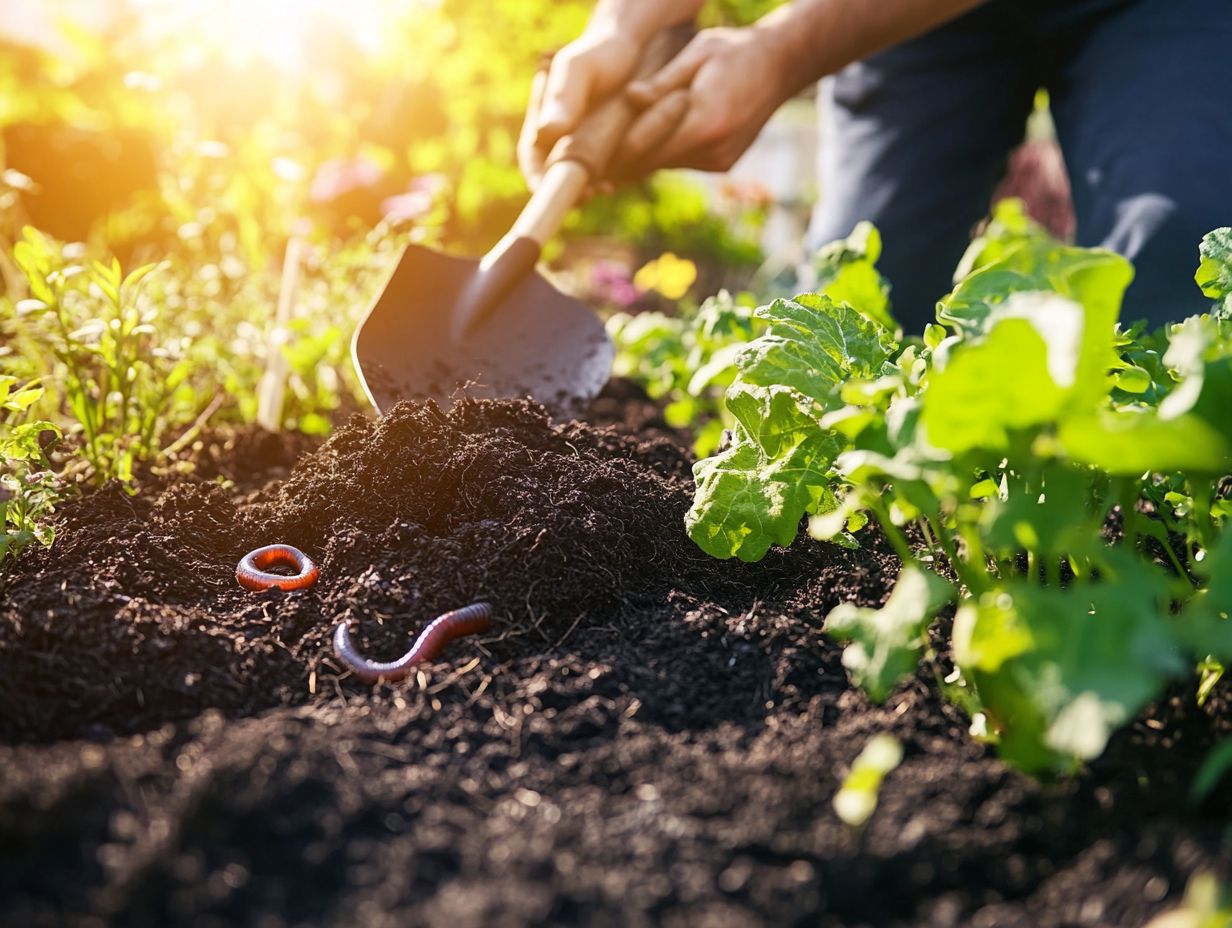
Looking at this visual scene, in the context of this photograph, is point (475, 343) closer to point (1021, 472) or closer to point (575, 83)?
point (575, 83)

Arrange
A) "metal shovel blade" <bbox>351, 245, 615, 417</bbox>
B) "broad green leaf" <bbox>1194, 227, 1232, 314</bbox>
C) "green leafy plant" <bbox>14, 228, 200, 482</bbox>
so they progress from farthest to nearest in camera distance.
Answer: "metal shovel blade" <bbox>351, 245, 615, 417</bbox> < "green leafy plant" <bbox>14, 228, 200, 482</bbox> < "broad green leaf" <bbox>1194, 227, 1232, 314</bbox>

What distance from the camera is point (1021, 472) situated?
3.83 feet

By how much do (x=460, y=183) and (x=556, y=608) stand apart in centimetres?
444

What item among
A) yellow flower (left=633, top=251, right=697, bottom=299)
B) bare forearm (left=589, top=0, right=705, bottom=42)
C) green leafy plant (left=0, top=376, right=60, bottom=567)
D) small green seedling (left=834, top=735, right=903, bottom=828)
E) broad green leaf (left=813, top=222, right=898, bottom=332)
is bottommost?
yellow flower (left=633, top=251, right=697, bottom=299)

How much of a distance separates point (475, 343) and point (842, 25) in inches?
54.2

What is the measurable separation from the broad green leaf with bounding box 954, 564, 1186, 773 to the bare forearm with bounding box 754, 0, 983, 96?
213cm

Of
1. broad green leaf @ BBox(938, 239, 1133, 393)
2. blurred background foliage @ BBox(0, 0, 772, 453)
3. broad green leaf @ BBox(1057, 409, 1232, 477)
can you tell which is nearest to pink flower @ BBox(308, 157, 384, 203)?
blurred background foliage @ BBox(0, 0, 772, 453)

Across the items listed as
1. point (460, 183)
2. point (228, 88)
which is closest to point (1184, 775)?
point (460, 183)

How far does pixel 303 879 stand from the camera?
39.7 inches

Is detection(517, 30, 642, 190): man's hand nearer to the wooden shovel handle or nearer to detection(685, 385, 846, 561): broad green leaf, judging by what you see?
the wooden shovel handle

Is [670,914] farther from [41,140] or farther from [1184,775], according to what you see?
[41,140]

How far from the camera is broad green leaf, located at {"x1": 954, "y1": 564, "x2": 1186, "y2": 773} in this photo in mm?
894

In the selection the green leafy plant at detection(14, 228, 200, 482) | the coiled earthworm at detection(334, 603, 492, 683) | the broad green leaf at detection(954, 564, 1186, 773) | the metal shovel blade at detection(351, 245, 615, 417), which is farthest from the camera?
the metal shovel blade at detection(351, 245, 615, 417)

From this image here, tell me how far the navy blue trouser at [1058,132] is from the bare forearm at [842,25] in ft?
1.66
